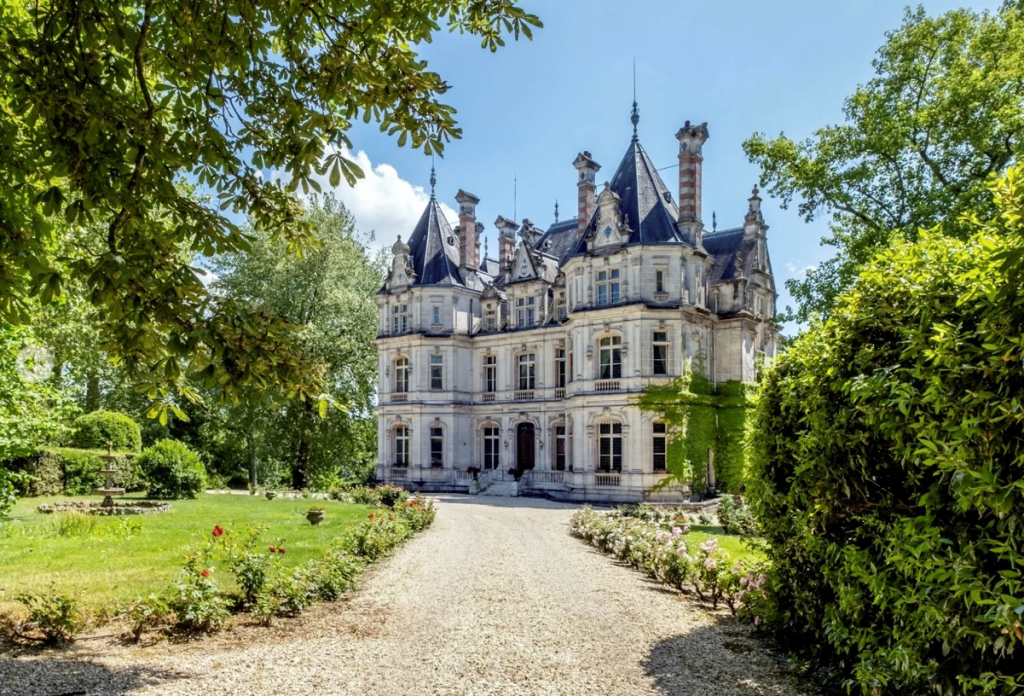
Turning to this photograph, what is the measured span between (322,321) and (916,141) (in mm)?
25323

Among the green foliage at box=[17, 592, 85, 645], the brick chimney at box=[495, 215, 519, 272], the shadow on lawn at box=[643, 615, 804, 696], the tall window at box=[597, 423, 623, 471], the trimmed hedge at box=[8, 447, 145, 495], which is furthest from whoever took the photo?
the brick chimney at box=[495, 215, 519, 272]

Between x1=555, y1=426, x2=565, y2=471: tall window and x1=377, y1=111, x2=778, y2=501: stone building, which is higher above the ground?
x1=377, y1=111, x2=778, y2=501: stone building

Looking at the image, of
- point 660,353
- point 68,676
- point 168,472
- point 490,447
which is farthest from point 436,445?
point 68,676

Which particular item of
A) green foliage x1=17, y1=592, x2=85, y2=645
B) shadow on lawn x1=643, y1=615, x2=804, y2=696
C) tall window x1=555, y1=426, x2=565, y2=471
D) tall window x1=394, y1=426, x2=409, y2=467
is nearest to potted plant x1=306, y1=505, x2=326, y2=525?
green foliage x1=17, y1=592, x2=85, y2=645

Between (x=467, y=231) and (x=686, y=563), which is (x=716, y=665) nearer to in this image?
(x=686, y=563)

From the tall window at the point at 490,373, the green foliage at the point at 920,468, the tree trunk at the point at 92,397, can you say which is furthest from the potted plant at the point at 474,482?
the green foliage at the point at 920,468

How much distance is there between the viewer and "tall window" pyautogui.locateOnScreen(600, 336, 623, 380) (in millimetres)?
26641

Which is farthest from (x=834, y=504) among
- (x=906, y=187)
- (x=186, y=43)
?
(x=906, y=187)

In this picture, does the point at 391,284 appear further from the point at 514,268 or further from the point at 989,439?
the point at 989,439

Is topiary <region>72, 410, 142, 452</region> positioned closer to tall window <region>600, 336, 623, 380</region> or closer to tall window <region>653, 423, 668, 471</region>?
tall window <region>600, 336, 623, 380</region>

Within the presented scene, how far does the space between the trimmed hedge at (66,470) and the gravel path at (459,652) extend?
19684 mm

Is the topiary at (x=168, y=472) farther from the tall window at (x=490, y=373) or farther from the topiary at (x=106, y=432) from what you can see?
the tall window at (x=490, y=373)

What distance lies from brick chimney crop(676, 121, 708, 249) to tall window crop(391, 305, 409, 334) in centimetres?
1361

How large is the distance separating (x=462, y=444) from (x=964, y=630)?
1168 inches
